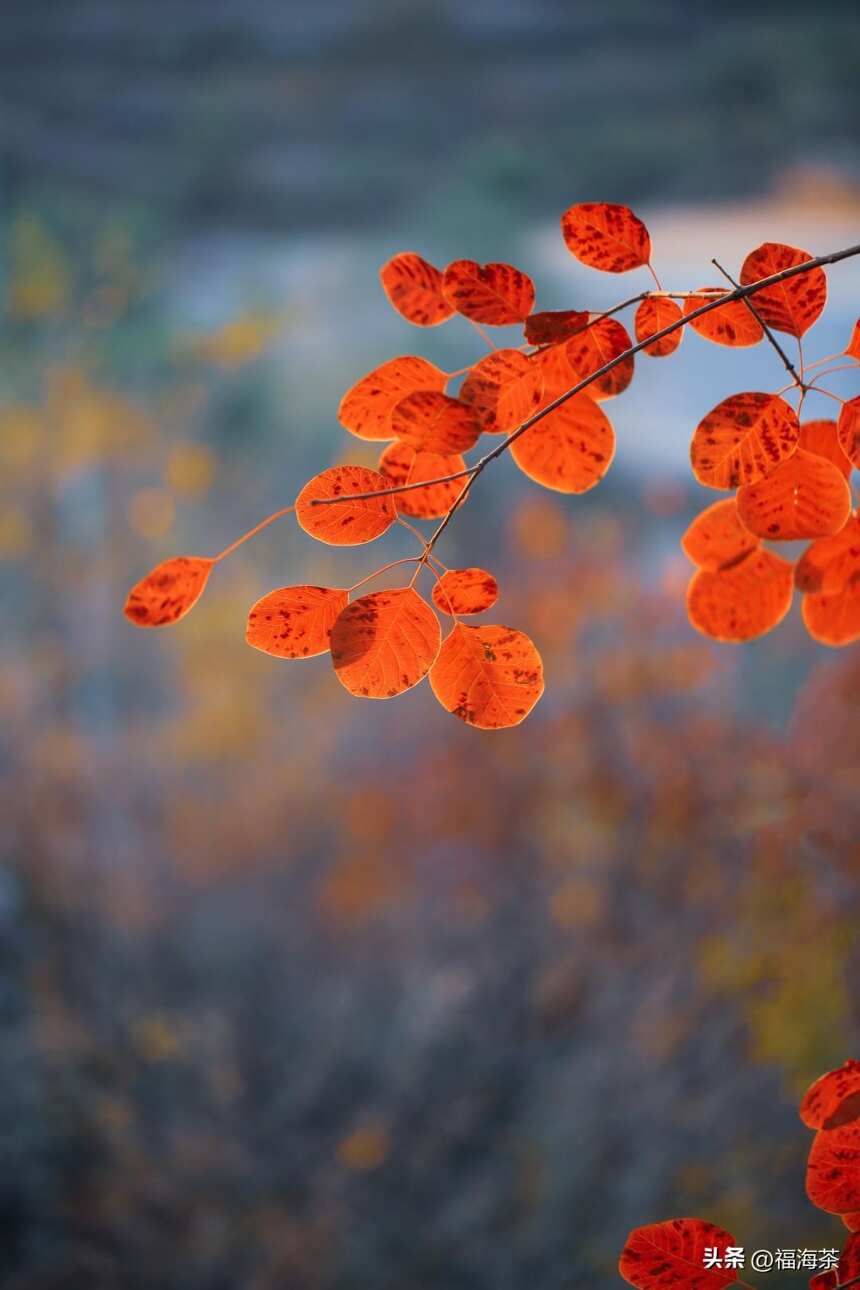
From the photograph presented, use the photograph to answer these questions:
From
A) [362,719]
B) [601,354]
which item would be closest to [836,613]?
[601,354]

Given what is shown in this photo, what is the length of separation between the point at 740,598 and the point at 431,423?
0.14m

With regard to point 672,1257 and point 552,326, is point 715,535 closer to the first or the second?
point 552,326

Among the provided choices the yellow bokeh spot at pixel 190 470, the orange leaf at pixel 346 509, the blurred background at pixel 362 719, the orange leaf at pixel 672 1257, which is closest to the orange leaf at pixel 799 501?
the orange leaf at pixel 346 509

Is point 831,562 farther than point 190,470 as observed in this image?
No

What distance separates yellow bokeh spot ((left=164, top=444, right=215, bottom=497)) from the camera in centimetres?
206

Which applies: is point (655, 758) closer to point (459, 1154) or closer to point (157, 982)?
point (459, 1154)

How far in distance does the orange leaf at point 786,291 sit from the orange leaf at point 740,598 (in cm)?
9

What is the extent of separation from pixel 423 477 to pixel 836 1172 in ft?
0.84

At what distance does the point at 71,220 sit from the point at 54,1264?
1889 millimetres

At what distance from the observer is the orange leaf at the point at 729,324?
32 cm

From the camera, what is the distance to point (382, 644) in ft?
0.93

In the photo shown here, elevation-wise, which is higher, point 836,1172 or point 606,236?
point 606,236

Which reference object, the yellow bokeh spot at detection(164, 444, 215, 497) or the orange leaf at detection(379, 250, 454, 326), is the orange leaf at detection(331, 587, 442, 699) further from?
the yellow bokeh spot at detection(164, 444, 215, 497)

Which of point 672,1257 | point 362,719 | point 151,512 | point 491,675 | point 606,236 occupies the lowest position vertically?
point 672,1257
